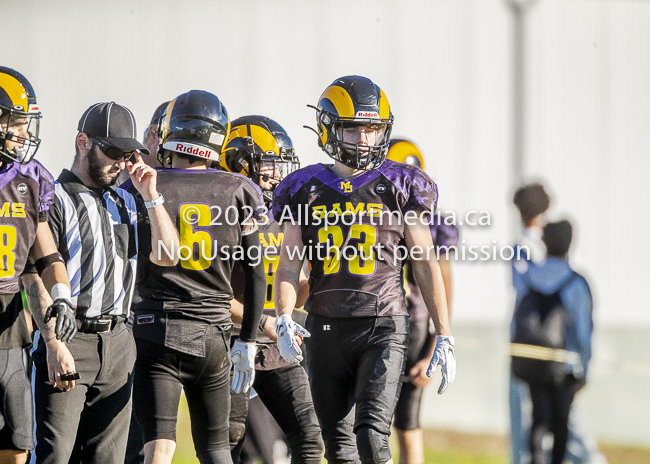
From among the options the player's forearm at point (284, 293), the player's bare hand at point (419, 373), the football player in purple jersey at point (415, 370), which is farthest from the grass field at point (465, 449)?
the player's forearm at point (284, 293)

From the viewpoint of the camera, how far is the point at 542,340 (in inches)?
201

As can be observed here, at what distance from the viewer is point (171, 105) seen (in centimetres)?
346

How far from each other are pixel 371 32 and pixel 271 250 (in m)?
3.09

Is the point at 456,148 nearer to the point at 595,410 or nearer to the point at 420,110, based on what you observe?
the point at 420,110

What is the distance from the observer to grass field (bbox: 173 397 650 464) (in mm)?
6211

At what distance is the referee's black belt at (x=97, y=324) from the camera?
10.3 feet

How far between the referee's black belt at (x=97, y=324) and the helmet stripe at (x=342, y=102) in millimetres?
1204

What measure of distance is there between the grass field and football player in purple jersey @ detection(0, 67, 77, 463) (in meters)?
3.12

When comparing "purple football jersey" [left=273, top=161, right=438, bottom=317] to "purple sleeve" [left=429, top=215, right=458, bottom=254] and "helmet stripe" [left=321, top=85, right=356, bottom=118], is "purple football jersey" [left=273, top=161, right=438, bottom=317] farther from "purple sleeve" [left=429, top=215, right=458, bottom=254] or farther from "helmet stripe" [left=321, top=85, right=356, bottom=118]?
"purple sleeve" [left=429, top=215, right=458, bottom=254]

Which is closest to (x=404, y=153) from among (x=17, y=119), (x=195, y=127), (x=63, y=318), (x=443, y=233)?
(x=443, y=233)

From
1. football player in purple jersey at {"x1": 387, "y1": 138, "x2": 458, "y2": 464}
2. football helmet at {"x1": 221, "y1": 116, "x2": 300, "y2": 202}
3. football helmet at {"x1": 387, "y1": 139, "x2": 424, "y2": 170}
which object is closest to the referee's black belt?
football helmet at {"x1": 221, "y1": 116, "x2": 300, "y2": 202}

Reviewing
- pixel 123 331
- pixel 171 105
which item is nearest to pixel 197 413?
pixel 123 331

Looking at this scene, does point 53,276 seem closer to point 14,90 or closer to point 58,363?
point 58,363

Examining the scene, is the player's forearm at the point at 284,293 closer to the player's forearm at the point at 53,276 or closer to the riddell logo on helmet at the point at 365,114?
the riddell logo on helmet at the point at 365,114
